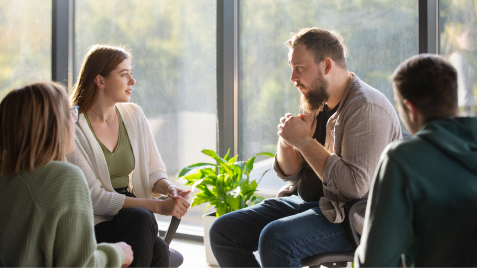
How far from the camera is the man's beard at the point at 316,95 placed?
6.34ft

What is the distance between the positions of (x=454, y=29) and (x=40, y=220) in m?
2.51

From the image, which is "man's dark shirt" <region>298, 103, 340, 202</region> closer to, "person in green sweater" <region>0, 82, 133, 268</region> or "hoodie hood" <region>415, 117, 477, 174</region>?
"hoodie hood" <region>415, 117, 477, 174</region>

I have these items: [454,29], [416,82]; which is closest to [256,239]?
[416,82]

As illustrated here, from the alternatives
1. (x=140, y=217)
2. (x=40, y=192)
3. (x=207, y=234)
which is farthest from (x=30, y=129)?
(x=207, y=234)

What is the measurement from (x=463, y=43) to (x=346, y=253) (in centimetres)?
163

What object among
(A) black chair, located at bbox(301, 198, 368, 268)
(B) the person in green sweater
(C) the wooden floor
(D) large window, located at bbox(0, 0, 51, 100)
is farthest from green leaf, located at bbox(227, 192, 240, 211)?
(D) large window, located at bbox(0, 0, 51, 100)

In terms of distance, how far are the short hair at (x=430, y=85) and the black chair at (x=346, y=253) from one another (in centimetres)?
64

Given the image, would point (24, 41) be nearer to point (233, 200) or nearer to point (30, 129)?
point (233, 200)

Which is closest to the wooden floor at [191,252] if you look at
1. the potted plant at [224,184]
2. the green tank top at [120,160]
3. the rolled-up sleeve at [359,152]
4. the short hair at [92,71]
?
the potted plant at [224,184]

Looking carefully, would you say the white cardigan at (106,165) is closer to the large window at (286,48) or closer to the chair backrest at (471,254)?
the large window at (286,48)

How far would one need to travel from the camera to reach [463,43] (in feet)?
8.01

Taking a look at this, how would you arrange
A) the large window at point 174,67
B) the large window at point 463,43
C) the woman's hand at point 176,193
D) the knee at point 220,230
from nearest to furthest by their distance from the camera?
the knee at point 220,230
the woman's hand at point 176,193
the large window at point 463,43
the large window at point 174,67

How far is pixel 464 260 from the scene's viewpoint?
96 centimetres

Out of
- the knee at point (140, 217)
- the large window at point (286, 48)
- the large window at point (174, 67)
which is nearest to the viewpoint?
the knee at point (140, 217)
